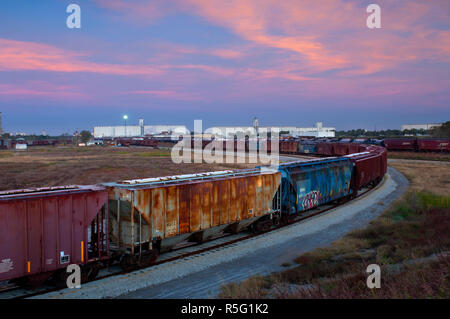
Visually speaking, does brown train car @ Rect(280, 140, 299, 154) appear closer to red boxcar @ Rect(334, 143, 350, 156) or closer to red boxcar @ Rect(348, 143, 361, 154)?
red boxcar @ Rect(334, 143, 350, 156)

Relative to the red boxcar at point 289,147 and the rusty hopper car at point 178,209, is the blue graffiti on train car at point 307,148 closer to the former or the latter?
the red boxcar at point 289,147

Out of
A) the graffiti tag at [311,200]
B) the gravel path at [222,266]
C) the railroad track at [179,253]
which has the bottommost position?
the gravel path at [222,266]

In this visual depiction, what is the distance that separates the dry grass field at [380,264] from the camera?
9.69 metres

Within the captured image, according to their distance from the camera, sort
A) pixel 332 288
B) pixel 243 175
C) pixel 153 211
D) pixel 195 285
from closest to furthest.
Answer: pixel 332 288, pixel 195 285, pixel 153 211, pixel 243 175

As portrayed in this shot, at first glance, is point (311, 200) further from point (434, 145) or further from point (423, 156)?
point (434, 145)

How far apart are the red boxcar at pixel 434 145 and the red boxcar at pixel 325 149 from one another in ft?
66.4

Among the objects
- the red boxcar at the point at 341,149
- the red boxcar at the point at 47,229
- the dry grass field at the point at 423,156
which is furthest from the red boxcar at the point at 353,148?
the red boxcar at the point at 47,229

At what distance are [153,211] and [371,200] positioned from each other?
21602 millimetres

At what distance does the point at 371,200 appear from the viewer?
2953 centimetres

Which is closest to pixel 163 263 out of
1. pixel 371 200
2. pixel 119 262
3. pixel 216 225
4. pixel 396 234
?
pixel 119 262

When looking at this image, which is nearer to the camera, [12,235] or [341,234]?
[12,235]

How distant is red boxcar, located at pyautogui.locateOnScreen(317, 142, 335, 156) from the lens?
2876 inches
